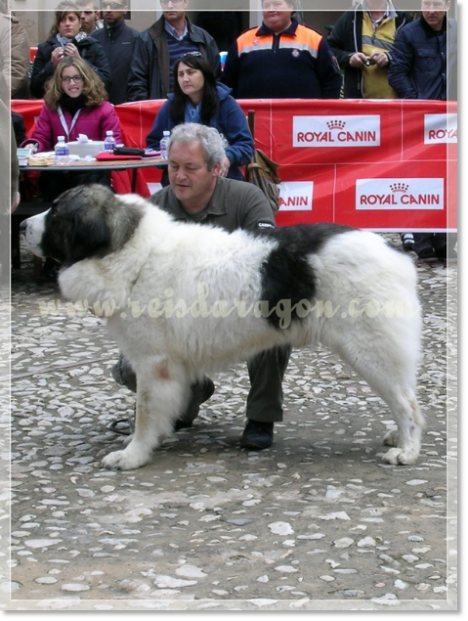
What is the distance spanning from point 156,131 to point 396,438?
186 inches

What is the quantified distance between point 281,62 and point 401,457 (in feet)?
19.9

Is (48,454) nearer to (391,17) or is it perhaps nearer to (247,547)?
(247,547)

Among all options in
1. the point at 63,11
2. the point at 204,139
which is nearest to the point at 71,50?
the point at 63,11

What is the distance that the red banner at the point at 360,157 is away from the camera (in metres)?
9.91

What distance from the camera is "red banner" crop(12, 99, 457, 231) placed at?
9.91m

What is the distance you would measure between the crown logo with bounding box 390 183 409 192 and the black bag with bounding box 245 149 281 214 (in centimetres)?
156

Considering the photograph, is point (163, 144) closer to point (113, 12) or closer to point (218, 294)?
point (113, 12)

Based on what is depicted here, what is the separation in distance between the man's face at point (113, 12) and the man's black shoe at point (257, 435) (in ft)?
22.6

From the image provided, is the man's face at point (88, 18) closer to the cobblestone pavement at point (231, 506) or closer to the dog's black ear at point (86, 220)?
the cobblestone pavement at point (231, 506)

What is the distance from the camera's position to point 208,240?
489cm

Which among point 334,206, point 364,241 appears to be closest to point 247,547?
point 364,241

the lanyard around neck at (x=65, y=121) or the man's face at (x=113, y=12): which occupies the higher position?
the man's face at (x=113, y=12)

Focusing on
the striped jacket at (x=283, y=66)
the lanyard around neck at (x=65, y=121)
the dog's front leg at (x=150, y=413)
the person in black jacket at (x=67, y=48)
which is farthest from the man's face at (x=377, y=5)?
the dog's front leg at (x=150, y=413)

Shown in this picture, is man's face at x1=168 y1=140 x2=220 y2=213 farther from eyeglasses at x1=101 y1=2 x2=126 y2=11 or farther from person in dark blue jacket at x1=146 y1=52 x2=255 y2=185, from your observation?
A: eyeglasses at x1=101 y1=2 x2=126 y2=11
